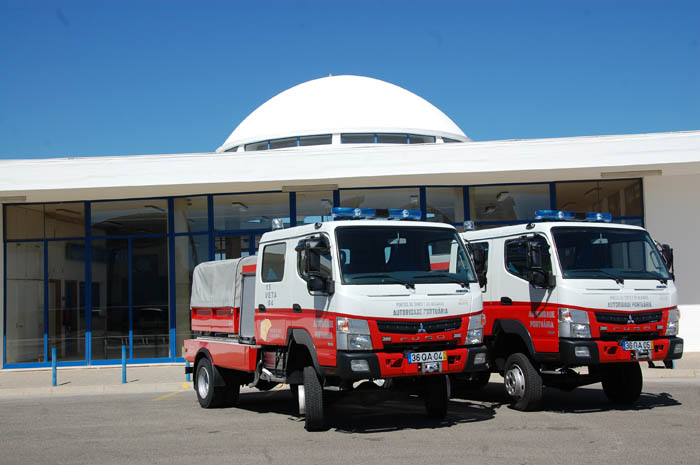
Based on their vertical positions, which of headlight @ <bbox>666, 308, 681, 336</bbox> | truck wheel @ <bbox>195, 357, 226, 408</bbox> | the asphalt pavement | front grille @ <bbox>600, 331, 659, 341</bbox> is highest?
headlight @ <bbox>666, 308, 681, 336</bbox>

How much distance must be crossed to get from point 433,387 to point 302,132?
59.6ft

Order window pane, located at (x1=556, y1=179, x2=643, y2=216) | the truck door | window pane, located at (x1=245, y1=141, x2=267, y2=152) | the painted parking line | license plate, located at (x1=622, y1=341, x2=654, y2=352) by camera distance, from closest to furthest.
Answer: license plate, located at (x1=622, y1=341, x2=654, y2=352) < the truck door < the painted parking line < window pane, located at (x1=556, y1=179, x2=643, y2=216) < window pane, located at (x1=245, y1=141, x2=267, y2=152)

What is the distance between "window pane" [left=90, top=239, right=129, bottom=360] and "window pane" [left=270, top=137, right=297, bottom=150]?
8.34 meters

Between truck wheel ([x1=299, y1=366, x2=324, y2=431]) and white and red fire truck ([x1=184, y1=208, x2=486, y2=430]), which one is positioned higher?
Result: white and red fire truck ([x1=184, y1=208, x2=486, y2=430])

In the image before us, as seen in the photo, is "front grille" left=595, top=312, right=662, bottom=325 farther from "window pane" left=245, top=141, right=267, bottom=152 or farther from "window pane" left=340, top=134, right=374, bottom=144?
"window pane" left=245, top=141, right=267, bottom=152

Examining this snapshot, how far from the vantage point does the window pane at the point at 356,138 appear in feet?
85.4

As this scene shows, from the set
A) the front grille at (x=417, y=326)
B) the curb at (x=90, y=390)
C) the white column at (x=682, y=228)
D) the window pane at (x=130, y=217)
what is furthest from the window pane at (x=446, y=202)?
the front grille at (x=417, y=326)

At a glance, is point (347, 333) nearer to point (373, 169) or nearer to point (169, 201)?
point (373, 169)

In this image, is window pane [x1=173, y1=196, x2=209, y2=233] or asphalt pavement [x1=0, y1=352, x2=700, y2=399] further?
window pane [x1=173, y1=196, x2=209, y2=233]

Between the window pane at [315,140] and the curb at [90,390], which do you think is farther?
the window pane at [315,140]

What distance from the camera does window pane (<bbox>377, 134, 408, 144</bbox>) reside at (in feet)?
85.9

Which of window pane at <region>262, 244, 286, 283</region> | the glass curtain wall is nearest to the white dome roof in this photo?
the glass curtain wall

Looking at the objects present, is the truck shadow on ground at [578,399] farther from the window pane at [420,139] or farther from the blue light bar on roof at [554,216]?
the window pane at [420,139]

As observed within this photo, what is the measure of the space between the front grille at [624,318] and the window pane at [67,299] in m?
14.3
